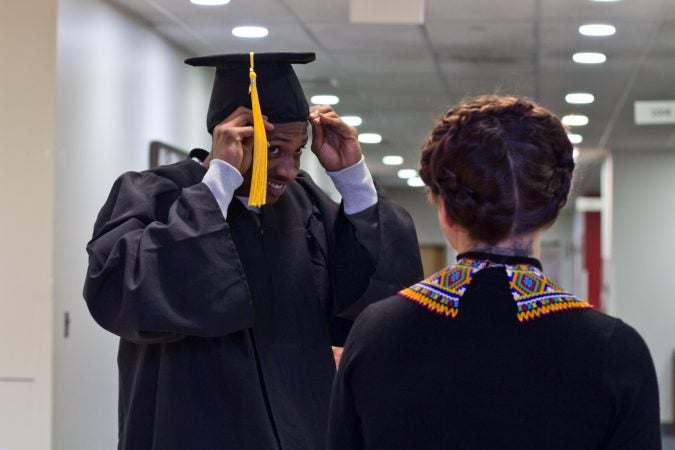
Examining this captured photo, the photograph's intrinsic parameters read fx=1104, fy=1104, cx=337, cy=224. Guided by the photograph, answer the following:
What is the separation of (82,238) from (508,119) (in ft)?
12.5

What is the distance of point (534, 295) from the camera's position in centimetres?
133

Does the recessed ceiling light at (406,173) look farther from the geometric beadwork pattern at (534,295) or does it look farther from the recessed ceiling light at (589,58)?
the geometric beadwork pattern at (534,295)

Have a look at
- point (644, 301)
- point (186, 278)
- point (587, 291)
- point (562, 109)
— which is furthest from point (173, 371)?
point (587, 291)

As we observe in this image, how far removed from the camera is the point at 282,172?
199 cm

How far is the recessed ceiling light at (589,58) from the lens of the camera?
679 cm

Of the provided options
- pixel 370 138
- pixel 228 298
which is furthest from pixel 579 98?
pixel 228 298

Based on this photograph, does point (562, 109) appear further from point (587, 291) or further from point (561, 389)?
point (587, 291)

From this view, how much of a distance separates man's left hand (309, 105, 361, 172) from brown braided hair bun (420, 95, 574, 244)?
70 cm

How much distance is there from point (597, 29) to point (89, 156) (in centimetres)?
285

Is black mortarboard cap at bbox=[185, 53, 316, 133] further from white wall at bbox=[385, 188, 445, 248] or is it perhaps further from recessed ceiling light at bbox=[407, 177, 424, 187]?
white wall at bbox=[385, 188, 445, 248]

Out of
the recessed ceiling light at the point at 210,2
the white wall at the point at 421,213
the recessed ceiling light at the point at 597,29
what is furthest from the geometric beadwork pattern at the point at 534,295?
the white wall at the point at 421,213

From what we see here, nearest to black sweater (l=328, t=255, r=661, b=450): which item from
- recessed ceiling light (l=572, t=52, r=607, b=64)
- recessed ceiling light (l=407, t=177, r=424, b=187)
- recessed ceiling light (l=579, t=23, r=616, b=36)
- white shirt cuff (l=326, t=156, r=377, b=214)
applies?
white shirt cuff (l=326, t=156, r=377, b=214)

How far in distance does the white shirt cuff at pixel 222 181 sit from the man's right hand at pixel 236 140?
0.01 m

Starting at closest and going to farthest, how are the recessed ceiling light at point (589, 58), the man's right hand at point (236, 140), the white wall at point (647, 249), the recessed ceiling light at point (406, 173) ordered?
the man's right hand at point (236, 140)
the recessed ceiling light at point (589, 58)
the white wall at point (647, 249)
the recessed ceiling light at point (406, 173)
